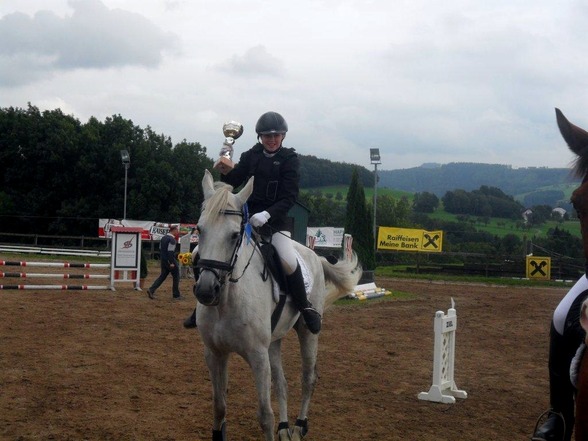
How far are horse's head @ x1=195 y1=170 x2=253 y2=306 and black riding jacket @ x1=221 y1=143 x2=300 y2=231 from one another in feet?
2.41

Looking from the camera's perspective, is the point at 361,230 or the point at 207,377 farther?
the point at 361,230

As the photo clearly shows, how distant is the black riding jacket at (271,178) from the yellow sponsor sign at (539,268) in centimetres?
2647

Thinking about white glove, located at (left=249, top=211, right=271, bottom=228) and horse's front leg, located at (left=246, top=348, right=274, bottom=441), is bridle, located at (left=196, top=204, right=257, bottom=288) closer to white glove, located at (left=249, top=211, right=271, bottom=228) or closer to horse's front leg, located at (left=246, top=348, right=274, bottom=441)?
white glove, located at (left=249, top=211, right=271, bottom=228)

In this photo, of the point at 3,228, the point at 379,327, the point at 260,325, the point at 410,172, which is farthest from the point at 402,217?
the point at 410,172

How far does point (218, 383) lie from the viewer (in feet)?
18.0

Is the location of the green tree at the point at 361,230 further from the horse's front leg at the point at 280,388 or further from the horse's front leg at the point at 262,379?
the horse's front leg at the point at 262,379

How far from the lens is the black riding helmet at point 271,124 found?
597 cm

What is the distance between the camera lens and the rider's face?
5.97 meters

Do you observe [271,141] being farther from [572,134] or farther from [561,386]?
[561,386]

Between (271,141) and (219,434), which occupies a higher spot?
(271,141)

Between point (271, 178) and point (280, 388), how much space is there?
1.87 meters

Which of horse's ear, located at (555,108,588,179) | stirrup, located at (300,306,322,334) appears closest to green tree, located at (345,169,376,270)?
stirrup, located at (300,306,322,334)

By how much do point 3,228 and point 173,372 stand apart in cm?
4296

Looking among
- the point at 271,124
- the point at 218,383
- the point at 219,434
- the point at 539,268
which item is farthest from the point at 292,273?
the point at 539,268
